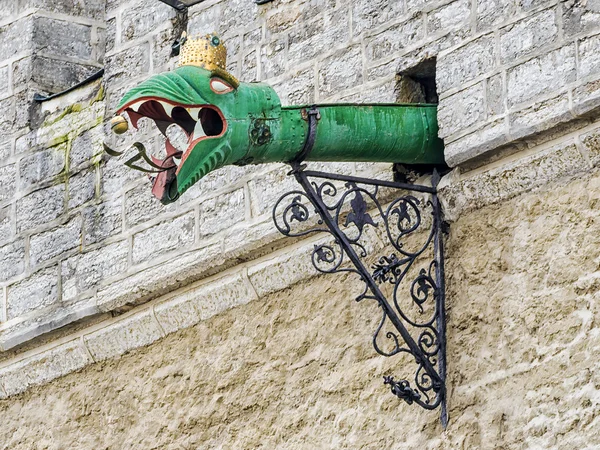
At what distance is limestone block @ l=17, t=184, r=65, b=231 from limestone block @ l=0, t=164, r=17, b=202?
7cm

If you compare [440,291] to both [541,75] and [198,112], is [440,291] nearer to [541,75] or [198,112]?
[541,75]

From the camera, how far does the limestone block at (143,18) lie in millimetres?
8195

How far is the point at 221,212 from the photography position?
25.2ft

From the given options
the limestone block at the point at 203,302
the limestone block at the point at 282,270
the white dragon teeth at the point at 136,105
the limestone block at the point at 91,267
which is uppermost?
the white dragon teeth at the point at 136,105

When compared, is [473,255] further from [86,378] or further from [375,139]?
[86,378]

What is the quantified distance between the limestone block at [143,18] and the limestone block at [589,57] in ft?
6.52

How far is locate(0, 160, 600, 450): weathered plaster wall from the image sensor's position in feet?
21.5

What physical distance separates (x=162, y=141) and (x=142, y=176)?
0.16 metres

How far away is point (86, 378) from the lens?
25.9ft

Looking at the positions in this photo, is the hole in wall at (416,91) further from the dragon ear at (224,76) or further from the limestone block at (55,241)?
the limestone block at (55,241)

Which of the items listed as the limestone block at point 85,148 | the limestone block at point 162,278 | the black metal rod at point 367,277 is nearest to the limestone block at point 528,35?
the black metal rod at point 367,277

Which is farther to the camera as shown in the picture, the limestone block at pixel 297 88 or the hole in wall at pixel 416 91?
the limestone block at pixel 297 88

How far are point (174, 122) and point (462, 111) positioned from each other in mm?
1009

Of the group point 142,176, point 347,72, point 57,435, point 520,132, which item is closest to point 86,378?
point 57,435
